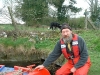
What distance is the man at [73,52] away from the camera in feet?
16.2

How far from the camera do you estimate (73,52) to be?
201 inches

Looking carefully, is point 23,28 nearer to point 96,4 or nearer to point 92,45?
point 92,45

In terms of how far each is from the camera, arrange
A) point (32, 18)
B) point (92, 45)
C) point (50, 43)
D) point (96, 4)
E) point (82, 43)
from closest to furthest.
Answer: point (82, 43) < point (92, 45) < point (50, 43) < point (32, 18) < point (96, 4)

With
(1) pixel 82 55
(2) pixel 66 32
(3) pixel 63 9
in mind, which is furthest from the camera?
(3) pixel 63 9

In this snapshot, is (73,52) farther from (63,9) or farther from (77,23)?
(63,9)

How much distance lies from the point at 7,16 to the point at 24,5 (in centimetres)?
990

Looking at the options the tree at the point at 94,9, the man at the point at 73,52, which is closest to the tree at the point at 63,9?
the tree at the point at 94,9

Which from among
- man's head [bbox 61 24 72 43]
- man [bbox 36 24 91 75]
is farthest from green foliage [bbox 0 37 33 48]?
man's head [bbox 61 24 72 43]

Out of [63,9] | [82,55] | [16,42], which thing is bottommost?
[16,42]

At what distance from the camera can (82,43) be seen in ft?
16.6

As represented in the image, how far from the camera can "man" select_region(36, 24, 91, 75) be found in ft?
16.2

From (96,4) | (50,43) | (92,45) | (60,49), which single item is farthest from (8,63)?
(96,4)

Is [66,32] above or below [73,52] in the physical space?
above

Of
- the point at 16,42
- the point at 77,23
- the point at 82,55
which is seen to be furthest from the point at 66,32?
the point at 77,23
